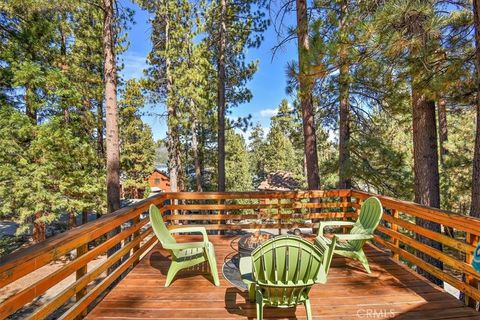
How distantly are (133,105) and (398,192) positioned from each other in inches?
444

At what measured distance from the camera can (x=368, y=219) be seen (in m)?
3.66

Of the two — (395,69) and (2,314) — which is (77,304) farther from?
(395,69)

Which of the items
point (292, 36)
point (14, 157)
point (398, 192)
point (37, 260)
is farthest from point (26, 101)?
point (398, 192)

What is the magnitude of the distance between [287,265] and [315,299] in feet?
3.07

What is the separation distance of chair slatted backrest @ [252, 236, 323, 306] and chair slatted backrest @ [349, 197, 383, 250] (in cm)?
150

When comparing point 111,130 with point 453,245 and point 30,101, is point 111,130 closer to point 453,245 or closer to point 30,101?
point 30,101

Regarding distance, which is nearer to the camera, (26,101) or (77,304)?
(77,304)

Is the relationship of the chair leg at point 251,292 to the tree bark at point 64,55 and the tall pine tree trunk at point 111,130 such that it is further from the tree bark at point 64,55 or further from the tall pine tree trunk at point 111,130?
the tree bark at point 64,55

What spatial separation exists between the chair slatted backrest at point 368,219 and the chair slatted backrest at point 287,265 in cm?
150

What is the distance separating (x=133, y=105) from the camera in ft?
41.3

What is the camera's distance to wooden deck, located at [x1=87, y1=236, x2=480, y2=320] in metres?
2.62

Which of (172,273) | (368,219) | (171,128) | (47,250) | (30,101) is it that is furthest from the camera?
(171,128)

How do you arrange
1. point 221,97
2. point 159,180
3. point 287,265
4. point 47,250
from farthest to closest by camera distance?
point 159,180, point 221,97, point 287,265, point 47,250

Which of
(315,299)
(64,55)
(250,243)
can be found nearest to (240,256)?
(250,243)
